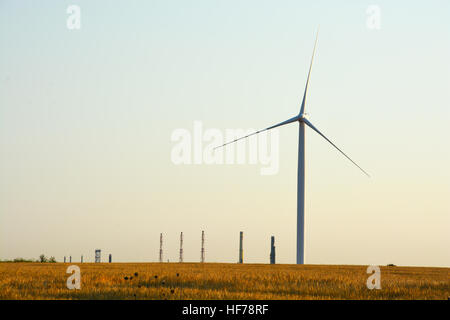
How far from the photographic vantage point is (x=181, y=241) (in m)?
116

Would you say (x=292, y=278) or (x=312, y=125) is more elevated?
(x=312, y=125)

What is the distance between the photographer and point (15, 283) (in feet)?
94.9

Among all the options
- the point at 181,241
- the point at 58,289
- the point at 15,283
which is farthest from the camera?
the point at 181,241
